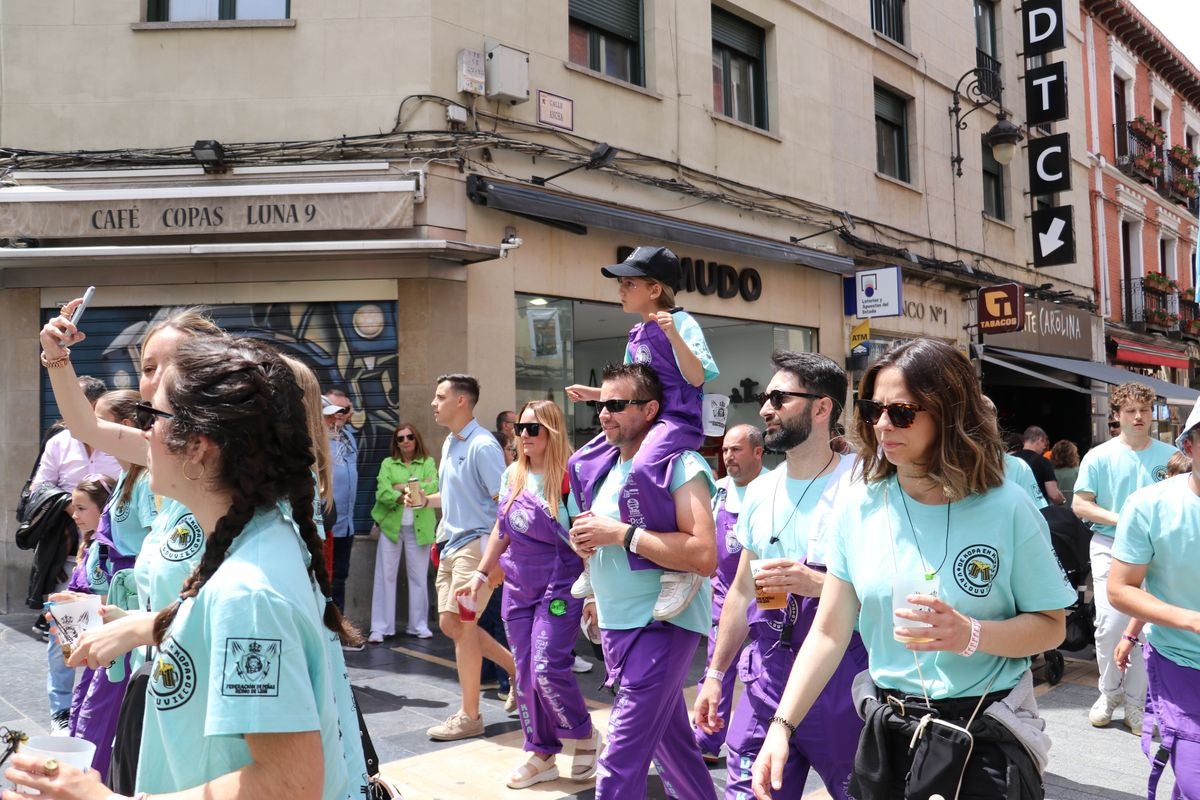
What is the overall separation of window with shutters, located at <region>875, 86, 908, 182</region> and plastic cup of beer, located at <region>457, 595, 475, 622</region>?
11450 mm

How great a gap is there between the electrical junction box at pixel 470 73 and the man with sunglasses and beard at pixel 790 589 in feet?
20.6

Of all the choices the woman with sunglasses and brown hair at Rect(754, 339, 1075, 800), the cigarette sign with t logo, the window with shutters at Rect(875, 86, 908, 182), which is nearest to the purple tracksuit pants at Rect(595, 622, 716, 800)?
the woman with sunglasses and brown hair at Rect(754, 339, 1075, 800)

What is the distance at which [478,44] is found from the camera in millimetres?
9430

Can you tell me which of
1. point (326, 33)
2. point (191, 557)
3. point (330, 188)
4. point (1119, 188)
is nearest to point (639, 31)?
point (326, 33)

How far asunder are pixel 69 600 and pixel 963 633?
2.43m

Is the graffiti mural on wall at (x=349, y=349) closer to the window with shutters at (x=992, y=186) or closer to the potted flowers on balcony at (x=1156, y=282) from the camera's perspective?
the window with shutters at (x=992, y=186)

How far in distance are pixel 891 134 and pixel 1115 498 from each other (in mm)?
10402

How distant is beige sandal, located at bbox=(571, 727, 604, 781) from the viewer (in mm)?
4949

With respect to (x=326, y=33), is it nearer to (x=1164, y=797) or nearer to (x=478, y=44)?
(x=478, y=44)

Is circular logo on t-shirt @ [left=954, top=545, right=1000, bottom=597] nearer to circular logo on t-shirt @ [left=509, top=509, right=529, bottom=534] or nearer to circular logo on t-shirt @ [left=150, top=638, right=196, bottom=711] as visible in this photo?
circular logo on t-shirt @ [left=150, top=638, right=196, bottom=711]

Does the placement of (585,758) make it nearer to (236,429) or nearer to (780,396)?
(780,396)

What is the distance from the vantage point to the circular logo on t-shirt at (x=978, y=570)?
2350mm

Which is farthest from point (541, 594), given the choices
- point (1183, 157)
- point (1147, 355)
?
point (1183, 157)

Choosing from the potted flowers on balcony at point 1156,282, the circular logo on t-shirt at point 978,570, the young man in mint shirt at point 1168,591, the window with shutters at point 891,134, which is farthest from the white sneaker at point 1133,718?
the potted flowers on balcony at point 1156,282
